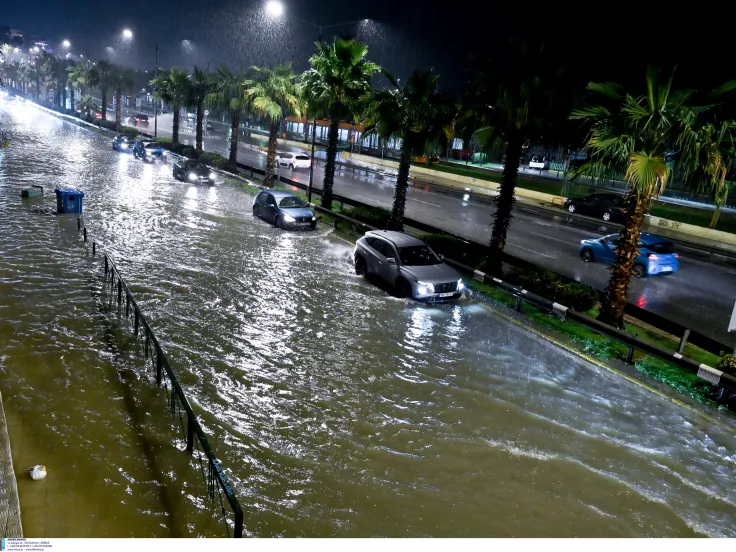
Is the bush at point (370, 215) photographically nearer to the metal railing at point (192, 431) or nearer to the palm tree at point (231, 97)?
the metal railing at point (192, 431)

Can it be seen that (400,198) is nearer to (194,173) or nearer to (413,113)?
(413,113)

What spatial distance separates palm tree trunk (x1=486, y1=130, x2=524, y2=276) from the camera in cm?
1697

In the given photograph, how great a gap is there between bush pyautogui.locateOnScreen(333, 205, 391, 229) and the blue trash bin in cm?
1069

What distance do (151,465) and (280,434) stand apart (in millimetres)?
1859

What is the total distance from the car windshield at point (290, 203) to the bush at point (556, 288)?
1082 centimetres

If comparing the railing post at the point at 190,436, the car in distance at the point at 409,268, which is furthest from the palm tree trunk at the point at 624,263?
the railing post at the point at 190,436

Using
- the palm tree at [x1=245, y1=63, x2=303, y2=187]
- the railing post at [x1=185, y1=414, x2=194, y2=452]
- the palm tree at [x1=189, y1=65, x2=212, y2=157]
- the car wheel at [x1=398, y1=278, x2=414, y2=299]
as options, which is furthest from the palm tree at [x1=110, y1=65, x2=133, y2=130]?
the railing post at [x1=185, y1=414, x2=194, y2=452]

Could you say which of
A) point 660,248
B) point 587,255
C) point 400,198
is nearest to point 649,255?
point 660,248

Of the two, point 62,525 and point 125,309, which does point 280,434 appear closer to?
point 62,525

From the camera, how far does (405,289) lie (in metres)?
15.0

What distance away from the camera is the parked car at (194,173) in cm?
3266

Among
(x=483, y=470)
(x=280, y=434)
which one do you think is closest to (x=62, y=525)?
(x=280, y=434)

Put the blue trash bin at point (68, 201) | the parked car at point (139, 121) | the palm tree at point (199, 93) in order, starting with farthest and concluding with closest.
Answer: the parked car at point (139, 121)
the palm tree at point (199, 93)
the blue trash bin at point (68, 201)

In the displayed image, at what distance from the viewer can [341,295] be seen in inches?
595
